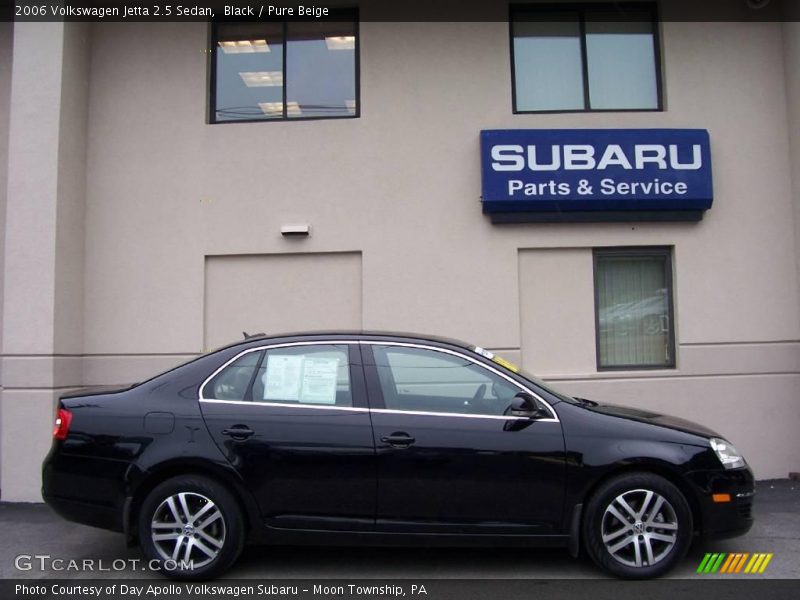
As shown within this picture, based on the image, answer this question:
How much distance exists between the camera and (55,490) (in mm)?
4938

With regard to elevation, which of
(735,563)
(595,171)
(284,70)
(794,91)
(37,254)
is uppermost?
(284,70)

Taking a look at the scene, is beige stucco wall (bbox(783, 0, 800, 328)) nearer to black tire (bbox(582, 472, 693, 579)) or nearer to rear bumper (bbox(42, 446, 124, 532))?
black tire (bbox(582, 472, 693, 579))

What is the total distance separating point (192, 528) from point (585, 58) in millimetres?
6864

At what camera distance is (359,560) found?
5.38 meters

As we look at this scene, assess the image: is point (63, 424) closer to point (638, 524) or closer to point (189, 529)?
point (189, 529)

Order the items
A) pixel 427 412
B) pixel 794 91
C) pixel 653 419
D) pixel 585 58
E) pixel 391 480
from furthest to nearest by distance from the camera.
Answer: pixel 585 58 → pixel 794 91 → pixel 653 419 → pixel 427 412 → pixel 391 480

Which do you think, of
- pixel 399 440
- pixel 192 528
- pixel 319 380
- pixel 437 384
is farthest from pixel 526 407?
pixel 192 528

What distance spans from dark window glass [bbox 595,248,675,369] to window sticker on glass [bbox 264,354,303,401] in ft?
14.1

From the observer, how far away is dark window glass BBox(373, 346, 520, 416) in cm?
497

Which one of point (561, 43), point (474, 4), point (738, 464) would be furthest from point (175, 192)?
point (738, 464)

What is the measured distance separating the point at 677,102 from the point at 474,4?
2.64m

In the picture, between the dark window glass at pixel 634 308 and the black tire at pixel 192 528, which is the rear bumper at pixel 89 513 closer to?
the black tire at pixel 192 528

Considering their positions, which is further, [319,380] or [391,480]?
[319,380]

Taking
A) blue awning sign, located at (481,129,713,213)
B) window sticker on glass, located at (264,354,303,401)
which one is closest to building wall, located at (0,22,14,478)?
window sticker on glass, located at (264,354,303,401)
